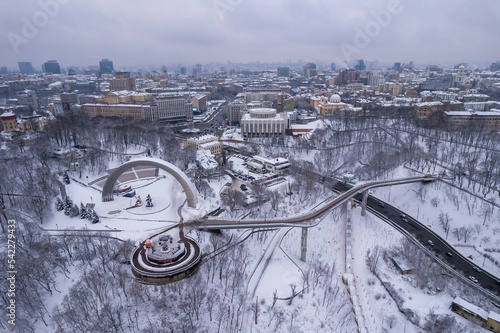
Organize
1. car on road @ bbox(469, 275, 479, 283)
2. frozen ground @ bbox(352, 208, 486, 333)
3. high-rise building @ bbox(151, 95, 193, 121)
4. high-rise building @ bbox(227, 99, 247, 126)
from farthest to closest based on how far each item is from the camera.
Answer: high-rise building @ bbox(151, 95, 193, 121) → high-rise building @ bbox(227, 99, 247, 126) → car on road @ bbox(469, 275, 479, 283) → frozen ground @ bbox(352, 208, 486, 333)

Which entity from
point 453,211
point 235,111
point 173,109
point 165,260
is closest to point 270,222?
point 165,260

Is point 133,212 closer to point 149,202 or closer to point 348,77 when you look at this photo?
point 149,202

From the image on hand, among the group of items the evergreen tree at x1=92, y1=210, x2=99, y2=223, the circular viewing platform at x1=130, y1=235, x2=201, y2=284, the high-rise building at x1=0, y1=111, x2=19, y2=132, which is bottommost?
the circular viewing platform at x1=130, y1=235, x2=201, y2=284

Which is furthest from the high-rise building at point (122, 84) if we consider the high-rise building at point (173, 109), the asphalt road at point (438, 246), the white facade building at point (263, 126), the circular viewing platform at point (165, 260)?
the circular viewing platform at point (165, 260)

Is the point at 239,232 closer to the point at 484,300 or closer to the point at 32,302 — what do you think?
the point at 32,302

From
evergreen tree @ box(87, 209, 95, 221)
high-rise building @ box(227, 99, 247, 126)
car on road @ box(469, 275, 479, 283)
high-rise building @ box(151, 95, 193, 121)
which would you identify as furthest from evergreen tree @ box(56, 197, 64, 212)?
high-rise building @ box(227, 99, 247, 126)

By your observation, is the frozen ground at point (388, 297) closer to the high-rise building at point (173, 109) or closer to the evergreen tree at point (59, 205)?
the evergreen tree at point (59, 205)

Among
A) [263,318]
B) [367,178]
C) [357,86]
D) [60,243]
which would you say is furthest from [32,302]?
[357,86]

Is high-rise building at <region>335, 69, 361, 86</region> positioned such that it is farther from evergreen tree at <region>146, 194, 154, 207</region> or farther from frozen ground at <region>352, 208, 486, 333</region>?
evergreen tree at <region>146, 194, 154, 207</region>

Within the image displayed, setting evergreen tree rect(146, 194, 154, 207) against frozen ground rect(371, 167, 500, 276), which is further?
evergreen tree rect(146, 194, 154, 207)
